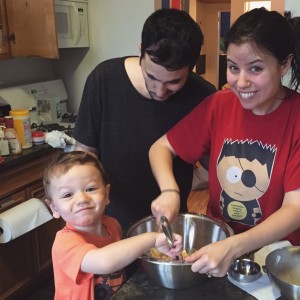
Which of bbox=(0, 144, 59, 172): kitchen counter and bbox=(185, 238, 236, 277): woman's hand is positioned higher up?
bbox=(185, 238, 236, 277): woman's hand

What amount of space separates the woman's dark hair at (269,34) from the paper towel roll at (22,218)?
159cm

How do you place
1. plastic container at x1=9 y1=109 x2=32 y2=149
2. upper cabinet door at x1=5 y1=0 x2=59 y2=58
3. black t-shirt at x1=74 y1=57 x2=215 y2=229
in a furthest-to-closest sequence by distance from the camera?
upper cabinet door at x1=5 y1=0 x2=59 y2=58, plastic container at x1=9 y1=109 x2=32 y2=149, black t-shirt at x1=74 y1=57 x2=215 y2=229

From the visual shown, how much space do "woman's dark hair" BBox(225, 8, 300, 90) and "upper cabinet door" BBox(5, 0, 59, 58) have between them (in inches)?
68.6

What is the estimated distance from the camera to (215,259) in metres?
0.85

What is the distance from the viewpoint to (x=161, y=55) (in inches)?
45.3

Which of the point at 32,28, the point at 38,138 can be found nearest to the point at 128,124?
the point at 38,138

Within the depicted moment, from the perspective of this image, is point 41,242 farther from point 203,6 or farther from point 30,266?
point 203,6

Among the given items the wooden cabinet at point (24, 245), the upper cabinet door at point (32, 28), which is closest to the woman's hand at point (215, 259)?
the wooden cabinet at point (24, 245)

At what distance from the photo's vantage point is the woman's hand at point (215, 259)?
84 cm

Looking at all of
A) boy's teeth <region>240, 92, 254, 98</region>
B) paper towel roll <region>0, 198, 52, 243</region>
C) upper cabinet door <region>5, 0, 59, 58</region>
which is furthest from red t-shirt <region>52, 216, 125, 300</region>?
upper cabinet door <region>5, 0, 59, 58</region>

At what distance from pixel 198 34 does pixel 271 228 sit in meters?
0.62

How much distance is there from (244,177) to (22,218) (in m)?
1.46

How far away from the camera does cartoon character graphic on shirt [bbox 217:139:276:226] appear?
1.07 m

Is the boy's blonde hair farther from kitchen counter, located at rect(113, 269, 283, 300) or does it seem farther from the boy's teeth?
the boy's teeth
